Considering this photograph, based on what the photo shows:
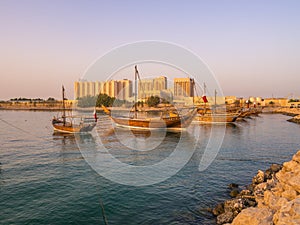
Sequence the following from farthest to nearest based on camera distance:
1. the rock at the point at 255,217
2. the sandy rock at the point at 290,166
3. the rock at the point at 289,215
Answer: the sandy rock at the point at 290,166 → the rock at the point at 255,217 → the rock at the point at 289,215

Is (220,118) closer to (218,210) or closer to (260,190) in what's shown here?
(260,190)

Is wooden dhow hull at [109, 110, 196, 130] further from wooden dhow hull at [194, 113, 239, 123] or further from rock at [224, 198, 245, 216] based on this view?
rock at [224, 198, 245, 216]

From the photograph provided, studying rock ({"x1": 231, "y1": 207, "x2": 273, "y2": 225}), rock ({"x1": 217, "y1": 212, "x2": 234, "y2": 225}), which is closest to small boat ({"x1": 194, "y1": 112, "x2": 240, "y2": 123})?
rock ({"x1": 217, "y1": 212, "x2": 234, "y2": 225})

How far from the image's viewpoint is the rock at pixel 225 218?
27.3 ft

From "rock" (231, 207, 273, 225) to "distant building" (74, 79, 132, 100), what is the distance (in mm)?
98558

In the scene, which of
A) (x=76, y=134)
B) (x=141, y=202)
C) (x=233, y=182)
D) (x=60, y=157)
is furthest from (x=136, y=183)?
(x=76, y=134)

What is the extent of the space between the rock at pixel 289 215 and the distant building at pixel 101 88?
9933 cm

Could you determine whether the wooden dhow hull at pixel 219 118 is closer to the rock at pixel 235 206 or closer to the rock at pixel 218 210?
the rock at pixel 218 210

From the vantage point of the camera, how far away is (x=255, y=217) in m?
6.27

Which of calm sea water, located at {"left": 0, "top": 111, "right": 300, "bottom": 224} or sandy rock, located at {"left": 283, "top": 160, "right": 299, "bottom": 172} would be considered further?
sandy rock, located at {"left": 283, "top": 160, "right": 299, "bottom": 172}

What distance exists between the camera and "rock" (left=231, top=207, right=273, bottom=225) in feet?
19.9

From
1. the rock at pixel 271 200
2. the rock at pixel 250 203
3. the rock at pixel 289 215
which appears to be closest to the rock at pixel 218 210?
the rock at pixel 250 203

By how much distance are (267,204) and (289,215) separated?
2.95 m

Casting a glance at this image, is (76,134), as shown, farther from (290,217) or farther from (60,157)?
(290,217)
